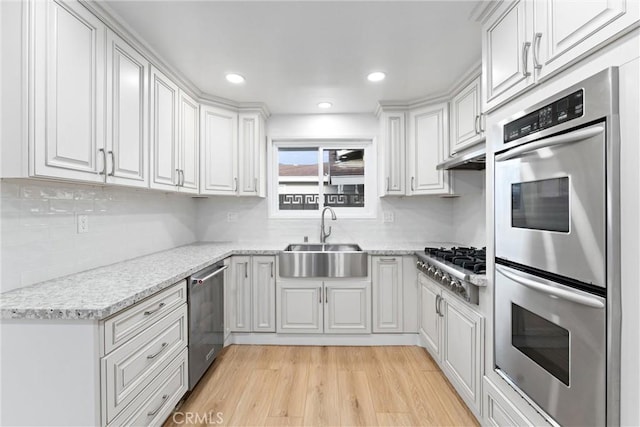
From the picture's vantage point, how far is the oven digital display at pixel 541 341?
109 centimetres

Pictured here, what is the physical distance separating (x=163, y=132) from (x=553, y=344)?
2.67 metres

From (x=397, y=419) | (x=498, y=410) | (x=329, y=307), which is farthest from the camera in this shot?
(x=329, y=307)

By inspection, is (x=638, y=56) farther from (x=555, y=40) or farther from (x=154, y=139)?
(x=154, y=139)

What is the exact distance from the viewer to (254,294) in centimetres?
279

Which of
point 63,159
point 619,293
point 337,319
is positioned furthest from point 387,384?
point 63,159

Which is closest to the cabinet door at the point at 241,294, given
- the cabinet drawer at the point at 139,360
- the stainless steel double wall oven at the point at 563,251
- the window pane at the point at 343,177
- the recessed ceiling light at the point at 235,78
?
the cabinet drawer at the point at 139,360

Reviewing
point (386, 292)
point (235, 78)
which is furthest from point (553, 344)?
point (235, 78)

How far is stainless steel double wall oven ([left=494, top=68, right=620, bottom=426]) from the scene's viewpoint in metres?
0.90

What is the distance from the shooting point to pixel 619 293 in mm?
885

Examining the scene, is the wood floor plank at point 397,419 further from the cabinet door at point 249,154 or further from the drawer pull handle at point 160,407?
the cabinet door at point 249,154

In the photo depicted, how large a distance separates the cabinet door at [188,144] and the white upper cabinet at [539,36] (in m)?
2.33

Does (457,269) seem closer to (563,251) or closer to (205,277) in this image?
A: (563,251)

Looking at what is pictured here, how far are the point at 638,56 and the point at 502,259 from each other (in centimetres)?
92

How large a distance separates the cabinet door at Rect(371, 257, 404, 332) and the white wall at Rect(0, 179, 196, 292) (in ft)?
6.72
